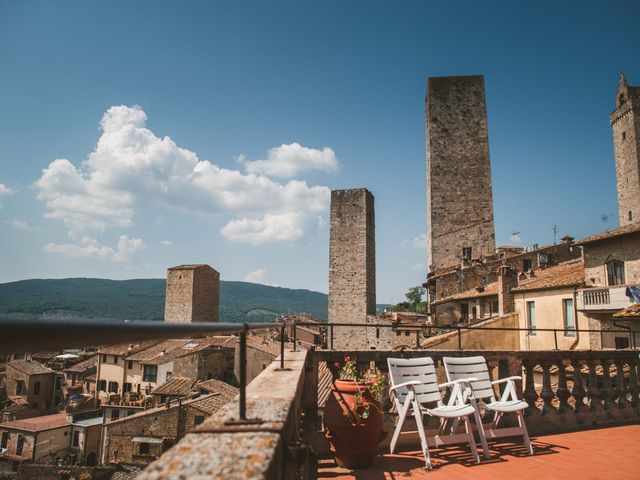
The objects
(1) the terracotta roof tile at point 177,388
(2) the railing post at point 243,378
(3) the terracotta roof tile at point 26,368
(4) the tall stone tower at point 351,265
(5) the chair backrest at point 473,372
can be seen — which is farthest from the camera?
(3) the terracotta roof tile at point 26,368

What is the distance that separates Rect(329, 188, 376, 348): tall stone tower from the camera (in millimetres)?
27406

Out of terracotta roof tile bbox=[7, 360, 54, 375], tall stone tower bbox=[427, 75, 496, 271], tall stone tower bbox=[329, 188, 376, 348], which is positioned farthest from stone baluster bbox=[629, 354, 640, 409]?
terracotta roof tile bbox=[7, 360, 54, 375]

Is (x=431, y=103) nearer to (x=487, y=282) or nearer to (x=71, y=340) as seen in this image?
(x=487, y=282)

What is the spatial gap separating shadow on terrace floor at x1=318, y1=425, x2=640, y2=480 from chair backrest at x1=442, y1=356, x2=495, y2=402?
595 millimetres

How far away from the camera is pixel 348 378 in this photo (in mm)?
3871

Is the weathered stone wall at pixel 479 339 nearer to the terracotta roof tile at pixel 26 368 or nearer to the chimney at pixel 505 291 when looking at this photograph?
the chimney at pixel 505 291

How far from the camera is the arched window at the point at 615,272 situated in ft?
49.8

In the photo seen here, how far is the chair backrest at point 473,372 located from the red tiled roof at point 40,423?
30.2 metres

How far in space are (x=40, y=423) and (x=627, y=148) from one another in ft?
176

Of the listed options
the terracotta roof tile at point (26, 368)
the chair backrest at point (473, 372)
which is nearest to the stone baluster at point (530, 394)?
the chair backrest at point (473, 372)

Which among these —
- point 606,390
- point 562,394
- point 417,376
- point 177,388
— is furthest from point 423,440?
point 177,388

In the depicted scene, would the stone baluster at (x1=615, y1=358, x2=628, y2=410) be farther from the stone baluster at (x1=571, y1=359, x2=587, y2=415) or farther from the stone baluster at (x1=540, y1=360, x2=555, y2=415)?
the stone baluster at (x1=540, y1=360, x2=555, y2=415)

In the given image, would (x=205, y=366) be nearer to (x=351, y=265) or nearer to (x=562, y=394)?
(x=351, y=265)

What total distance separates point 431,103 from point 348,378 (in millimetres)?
26481
